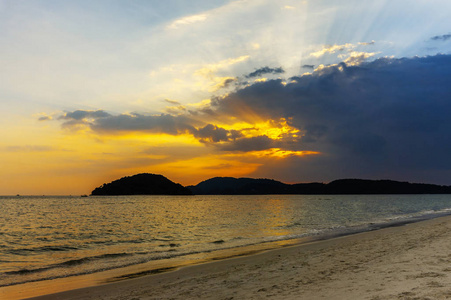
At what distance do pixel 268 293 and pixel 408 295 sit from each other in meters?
3.90

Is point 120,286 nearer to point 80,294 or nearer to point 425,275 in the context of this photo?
point 80,294

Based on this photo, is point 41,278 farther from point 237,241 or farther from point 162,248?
point 237,241

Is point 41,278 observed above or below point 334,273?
below

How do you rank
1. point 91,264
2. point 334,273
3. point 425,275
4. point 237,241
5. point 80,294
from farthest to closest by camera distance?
1. point 237,241
2. point 91,264
3. point 80,294
4. point 334,273
5. point 425,275

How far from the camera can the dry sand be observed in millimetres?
8336

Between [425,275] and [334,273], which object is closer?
[425,275]

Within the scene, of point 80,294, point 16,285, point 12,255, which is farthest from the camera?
point 12,255

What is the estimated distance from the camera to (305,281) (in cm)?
1081

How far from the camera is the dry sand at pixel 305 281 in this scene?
27.3 ft

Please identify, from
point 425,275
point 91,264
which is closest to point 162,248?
point 91,264

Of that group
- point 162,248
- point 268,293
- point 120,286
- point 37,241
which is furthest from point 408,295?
point 37,241

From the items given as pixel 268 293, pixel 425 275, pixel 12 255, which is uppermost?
pixel 425 275

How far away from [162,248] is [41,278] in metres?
10.8

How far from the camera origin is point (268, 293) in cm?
960
